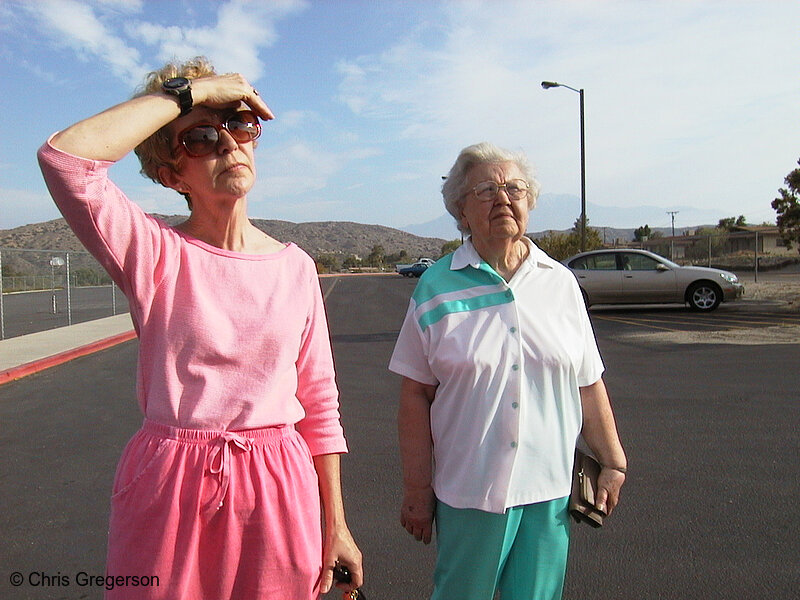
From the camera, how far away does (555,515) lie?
2180 millimetres

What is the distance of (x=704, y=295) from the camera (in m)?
15.5

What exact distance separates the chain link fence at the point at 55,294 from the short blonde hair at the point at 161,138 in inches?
538

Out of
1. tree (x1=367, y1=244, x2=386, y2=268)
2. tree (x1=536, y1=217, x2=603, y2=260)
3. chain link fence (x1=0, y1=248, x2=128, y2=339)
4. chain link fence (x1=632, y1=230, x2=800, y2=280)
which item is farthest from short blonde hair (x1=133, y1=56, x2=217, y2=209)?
tree (x1=367, y1=244, x2=386, y2=268)

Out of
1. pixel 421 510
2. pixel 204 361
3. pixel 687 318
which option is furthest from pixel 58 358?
pixel 687 318

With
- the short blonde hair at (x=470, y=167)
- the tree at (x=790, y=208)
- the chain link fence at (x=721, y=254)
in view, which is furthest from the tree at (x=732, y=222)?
the short blonde hair at (x=470, y=167)

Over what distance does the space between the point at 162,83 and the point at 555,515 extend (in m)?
1.73

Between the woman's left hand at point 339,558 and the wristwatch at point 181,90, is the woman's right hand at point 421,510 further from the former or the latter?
the wristwatch at point 181,90

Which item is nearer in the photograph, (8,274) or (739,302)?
(739,302)

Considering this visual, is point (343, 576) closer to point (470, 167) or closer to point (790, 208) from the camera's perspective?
point (470, 167)

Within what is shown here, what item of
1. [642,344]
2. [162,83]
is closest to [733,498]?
[162,83]

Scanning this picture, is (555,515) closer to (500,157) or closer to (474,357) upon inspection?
(474,357)

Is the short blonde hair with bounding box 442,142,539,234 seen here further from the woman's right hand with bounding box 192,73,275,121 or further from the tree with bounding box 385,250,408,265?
the tree with bounding box 385,250,408,265

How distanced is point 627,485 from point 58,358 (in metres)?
9.41

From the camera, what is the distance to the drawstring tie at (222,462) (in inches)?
61.5
